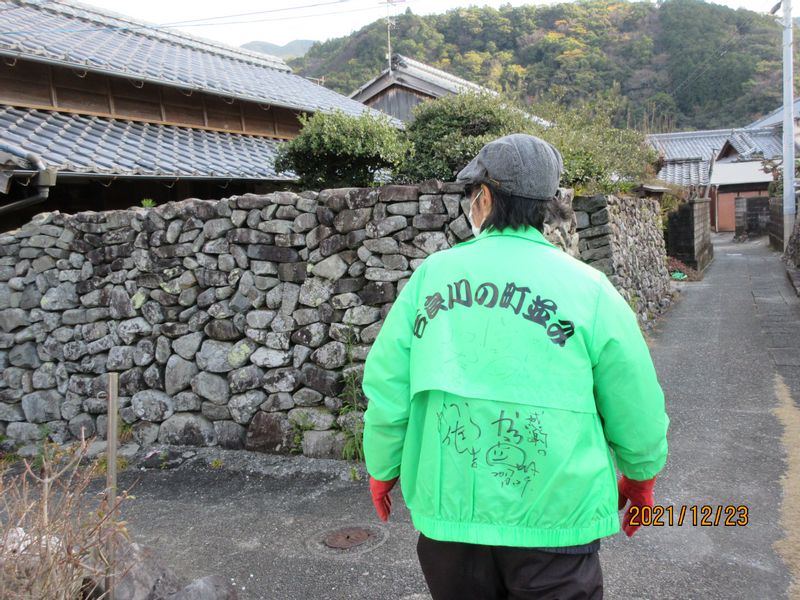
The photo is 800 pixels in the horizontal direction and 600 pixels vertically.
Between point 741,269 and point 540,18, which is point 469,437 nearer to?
point 741,269

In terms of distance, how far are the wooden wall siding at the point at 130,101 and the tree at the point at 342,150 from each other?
3678 millimetres

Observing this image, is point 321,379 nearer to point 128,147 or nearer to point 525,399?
point 525,399

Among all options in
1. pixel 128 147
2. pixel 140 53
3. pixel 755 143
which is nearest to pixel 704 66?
pixel 755 143

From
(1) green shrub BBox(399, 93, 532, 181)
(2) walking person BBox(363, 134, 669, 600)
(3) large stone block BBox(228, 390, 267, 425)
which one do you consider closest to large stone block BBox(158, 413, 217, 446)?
(3) large stone block BBox(228, 390, 267, 425)

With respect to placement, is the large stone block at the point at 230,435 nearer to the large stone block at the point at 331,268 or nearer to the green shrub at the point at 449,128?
the large stone block at the point at 331,268

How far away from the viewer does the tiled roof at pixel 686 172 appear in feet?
81.6

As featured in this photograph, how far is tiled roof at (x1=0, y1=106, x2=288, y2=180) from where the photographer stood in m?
6.60

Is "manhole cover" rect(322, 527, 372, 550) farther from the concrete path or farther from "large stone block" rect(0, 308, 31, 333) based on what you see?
"large stone block" rect(0, 308, 31, 333)

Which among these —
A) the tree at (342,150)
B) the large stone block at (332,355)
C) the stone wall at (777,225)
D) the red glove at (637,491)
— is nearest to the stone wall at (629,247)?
the tree at (342,150)

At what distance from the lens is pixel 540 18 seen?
38.6m

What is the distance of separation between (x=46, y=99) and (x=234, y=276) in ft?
16.1

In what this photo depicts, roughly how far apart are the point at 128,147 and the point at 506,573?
745 centimetres
